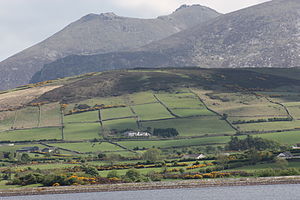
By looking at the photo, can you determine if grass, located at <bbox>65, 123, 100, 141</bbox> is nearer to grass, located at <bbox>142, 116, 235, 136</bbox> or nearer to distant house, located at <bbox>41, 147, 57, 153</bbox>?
distant house, located at <bbox>41, 147, 57, 153</bbox>

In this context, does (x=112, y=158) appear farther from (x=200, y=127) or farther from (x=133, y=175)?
(x=200, y=127)

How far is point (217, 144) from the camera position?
547 feet

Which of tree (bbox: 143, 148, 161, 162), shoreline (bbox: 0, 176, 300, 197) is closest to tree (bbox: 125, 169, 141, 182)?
shoreline (bbox: 0, 176, 300, 197)

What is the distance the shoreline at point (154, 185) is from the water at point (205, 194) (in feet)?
4.79

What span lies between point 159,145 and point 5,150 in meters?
46.7

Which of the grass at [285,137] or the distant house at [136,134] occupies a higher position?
the grass at [285,137]

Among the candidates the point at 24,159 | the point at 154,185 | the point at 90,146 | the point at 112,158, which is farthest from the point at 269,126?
the point at 154,185

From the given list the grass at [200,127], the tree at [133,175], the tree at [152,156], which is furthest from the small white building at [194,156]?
the grass at [200,127]

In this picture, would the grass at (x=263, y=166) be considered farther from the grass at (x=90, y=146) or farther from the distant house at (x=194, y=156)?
the grass at (x=90, y=146)

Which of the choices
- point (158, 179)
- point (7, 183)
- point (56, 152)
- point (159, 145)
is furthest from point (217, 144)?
point (7, 183)

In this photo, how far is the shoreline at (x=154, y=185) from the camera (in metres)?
99.6

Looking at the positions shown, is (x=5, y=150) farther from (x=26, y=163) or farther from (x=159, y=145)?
(x=159, y=145)

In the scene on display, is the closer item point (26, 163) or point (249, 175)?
point (249, 175)

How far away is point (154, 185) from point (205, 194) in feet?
43.5
